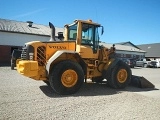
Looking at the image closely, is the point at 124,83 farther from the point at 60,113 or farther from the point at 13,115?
the point at 13,115

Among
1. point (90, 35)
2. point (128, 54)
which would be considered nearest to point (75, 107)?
point (90, 35)

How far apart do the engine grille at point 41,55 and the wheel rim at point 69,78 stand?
42.9 inches

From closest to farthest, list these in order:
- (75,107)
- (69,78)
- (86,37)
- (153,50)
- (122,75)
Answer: (75,107)
(69,78)
(86,37)
(122,75)
(153,50)

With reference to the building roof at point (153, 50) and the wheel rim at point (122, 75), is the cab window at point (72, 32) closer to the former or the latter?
the wheel rim at point (122, 75)

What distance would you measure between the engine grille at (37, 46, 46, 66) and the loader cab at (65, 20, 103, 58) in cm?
153

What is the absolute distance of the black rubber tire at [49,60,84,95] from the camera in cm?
798

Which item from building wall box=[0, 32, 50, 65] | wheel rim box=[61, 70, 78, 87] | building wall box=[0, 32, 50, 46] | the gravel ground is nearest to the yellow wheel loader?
wheel rim box=[61, 70, 78, 87]

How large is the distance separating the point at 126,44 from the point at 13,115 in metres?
55.7

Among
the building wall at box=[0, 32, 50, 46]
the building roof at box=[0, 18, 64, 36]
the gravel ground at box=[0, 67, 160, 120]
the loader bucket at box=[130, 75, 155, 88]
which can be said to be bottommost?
the gravel ground at box=[0, 67, 160, 120]

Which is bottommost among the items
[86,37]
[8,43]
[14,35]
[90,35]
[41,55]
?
[41,55]

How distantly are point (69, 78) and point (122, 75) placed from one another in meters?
3.13

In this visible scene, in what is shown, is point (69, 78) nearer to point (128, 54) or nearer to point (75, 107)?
point (75, 107)

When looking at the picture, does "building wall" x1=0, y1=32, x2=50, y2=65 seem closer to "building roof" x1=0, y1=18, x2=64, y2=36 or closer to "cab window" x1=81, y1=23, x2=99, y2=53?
"building roof" x1=0, y1=18, x2=64, y2=36

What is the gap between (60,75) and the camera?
8.09m
